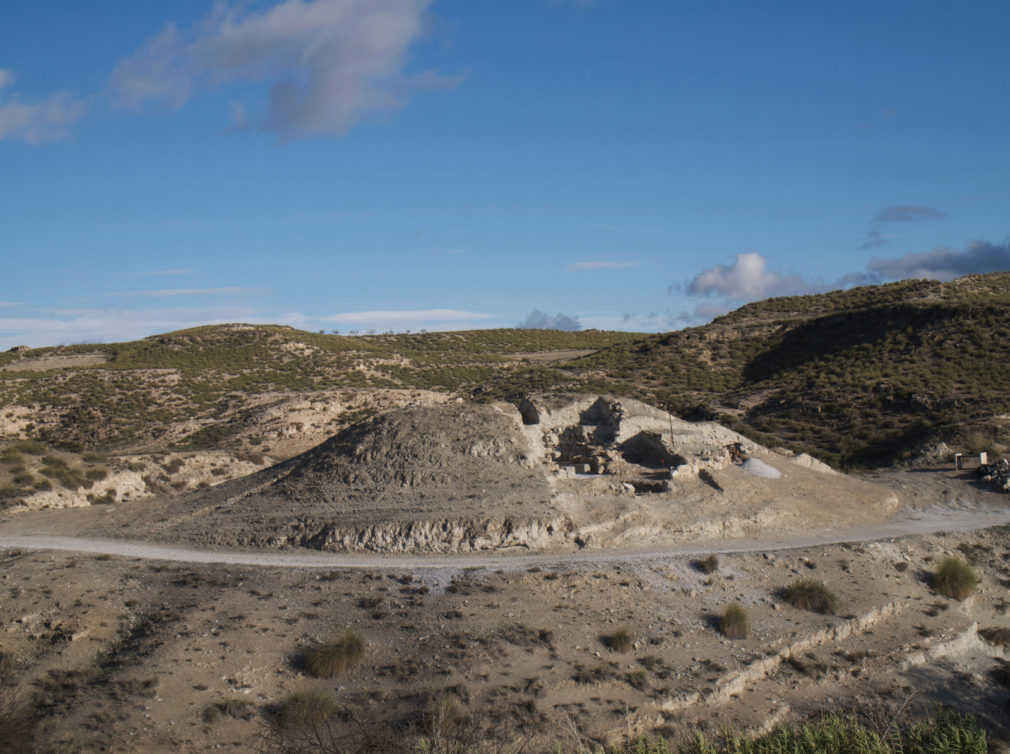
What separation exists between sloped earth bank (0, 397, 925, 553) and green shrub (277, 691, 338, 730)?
273 inches

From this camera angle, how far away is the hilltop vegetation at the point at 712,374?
39.8m

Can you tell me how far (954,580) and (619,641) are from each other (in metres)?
9.33

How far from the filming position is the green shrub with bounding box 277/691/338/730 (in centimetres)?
1235

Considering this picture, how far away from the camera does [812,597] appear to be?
55.6 feet

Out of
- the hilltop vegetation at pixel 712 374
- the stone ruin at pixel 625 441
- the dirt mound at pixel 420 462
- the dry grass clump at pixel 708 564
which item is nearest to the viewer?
the dry grass clump at pixel 708 564

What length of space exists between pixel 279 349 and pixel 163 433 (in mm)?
22921

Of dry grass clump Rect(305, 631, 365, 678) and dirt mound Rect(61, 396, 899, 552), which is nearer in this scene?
dry grass clump Rect(305, 631, 365, 678)

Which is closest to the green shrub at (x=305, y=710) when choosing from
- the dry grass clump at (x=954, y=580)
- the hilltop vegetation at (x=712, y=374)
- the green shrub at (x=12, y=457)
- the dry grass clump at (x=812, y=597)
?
the dry grass clump at (x=812, y=597)

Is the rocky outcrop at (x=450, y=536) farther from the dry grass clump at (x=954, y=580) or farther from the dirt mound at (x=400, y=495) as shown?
the dry grass clump at (x=954, y=580)

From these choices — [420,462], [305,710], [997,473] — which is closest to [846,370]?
[997,473]

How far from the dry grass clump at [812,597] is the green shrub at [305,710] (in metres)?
10.4

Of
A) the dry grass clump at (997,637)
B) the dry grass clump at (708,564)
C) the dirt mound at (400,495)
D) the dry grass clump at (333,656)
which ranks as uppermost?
the dirt mound at (400,495)

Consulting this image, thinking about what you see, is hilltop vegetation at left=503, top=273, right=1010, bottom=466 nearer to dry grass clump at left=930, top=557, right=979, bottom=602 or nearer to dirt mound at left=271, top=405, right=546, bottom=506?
dry grass clump at left=930, top=557, right=979, bottom=602

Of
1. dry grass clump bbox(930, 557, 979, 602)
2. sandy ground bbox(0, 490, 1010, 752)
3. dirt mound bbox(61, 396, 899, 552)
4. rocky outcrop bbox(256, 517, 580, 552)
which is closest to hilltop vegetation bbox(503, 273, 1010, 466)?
dirt mound bbox(61, 396, 899, 552)
